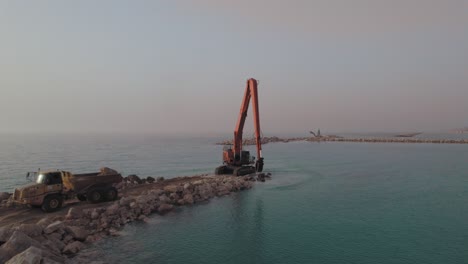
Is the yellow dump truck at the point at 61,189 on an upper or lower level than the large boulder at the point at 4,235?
upper

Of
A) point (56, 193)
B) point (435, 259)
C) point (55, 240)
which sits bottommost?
point (435, 259)

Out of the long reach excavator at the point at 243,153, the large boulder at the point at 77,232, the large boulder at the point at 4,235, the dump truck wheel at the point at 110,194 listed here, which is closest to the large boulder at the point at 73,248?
the large boulder at the point at 77,232

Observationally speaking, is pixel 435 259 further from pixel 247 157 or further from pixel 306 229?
pixel 247 157

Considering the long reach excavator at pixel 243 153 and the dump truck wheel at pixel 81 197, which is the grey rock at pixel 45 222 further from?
the long reach excavator at pixel 243 153

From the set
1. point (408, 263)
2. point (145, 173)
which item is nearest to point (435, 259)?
point (408, 263)

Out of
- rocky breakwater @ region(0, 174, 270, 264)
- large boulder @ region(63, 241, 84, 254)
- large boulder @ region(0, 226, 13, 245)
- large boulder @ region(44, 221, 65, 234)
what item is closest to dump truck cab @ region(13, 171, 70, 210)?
rocky breakwater @ region(0, 174, 270, 264)

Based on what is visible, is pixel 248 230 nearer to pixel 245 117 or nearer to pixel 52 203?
pixel 52 203

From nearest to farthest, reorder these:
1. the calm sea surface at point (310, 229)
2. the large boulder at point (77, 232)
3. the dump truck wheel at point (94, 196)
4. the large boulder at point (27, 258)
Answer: the large boulder at point (27, 258) < the calm sea surface at point (310, 229) < the large boulder at point (77, 232) < the dump truck wheel at point (94, 196)
